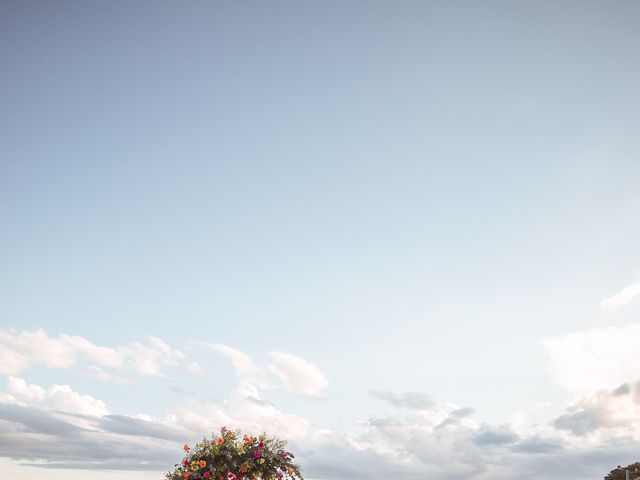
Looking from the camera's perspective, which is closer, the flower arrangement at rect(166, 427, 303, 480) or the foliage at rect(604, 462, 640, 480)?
the flower arrangement at rect(166, 427, 303, 480)

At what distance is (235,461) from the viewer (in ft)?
64.5

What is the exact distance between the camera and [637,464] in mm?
49969

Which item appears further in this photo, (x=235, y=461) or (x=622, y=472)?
(x=622, y=472)

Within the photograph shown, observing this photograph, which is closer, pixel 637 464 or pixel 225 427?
pixel 225 427

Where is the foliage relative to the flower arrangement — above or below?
above

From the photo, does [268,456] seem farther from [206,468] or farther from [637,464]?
[637,464]

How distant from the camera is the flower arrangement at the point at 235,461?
19234mm

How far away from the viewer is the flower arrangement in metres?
19.2

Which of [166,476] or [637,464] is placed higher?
[637,464]

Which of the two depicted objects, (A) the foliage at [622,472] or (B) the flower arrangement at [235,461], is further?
(A) the foliage at [622,472]

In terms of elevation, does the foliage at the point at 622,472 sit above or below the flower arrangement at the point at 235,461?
above

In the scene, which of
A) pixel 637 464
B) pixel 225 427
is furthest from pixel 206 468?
pixel 637 464

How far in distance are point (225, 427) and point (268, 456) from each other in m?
2.07

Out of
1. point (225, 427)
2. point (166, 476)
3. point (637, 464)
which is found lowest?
point (166, 476)
